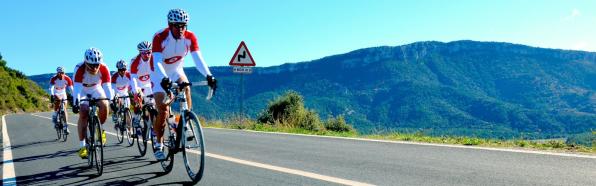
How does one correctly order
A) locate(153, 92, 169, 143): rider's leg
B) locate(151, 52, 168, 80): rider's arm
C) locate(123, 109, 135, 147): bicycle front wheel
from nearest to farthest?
locate(151, 52, 168, 80): rider's arm, locate(153, 92, 169, 143): rider's leg, locate(123, 109, 135, 147): bicycle front wheel

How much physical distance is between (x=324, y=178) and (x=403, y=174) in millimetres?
939

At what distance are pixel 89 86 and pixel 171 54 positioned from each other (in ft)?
7.97

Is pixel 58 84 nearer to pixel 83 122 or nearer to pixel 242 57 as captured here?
pixel 242 57

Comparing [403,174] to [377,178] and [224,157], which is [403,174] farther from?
[224,157]

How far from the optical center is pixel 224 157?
23.7 feet

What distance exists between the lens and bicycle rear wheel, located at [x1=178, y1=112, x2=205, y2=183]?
483 cm

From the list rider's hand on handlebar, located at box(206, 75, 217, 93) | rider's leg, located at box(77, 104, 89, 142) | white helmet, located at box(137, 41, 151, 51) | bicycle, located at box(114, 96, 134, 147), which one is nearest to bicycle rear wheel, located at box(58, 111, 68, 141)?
bicycle, located at box(114, 96, 134, 147)

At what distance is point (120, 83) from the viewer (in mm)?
10992

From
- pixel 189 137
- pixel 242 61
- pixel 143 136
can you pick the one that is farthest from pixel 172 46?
pixel 242 61

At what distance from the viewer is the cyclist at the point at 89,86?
690 centimetres

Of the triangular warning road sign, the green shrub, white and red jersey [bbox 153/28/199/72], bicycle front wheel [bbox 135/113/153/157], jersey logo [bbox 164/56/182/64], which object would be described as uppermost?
the triangular warning road sign

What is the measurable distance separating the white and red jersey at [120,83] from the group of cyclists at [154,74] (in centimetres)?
113

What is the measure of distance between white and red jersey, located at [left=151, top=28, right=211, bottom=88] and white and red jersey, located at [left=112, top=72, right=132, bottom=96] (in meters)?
5.11

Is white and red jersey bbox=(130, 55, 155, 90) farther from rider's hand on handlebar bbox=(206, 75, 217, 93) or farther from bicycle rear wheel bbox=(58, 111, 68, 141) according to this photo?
rider's hand on handlebar bbox=(206, 75, 217, 93)
